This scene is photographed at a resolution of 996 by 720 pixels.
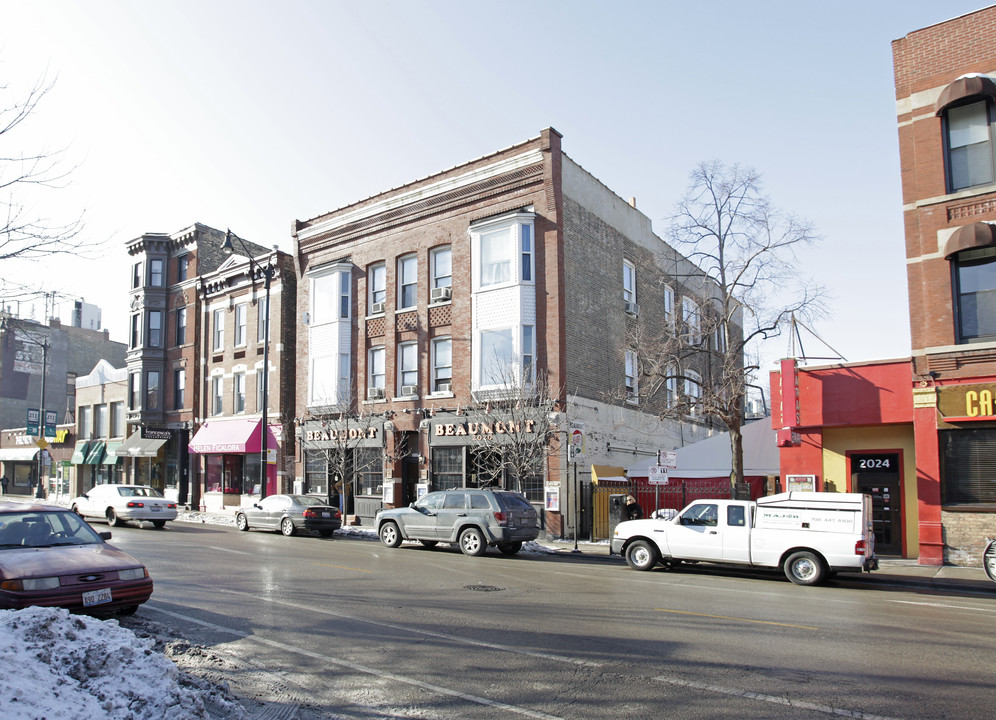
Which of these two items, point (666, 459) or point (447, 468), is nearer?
point (666, 459)

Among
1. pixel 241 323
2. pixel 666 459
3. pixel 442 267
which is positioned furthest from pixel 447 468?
pixel 241 323

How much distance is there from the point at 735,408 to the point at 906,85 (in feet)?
30.5

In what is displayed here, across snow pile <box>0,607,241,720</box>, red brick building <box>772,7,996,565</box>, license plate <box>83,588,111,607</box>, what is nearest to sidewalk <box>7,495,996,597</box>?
red brick building <box>772,7,996,565</box>

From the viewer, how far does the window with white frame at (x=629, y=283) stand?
30.2 m

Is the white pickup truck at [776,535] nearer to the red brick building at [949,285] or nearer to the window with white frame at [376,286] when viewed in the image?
the red brick building at [949,285]

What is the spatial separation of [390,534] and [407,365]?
398 inches

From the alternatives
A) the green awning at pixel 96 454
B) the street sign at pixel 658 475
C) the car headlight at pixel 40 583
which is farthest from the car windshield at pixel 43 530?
the green awning at pixel 96 454

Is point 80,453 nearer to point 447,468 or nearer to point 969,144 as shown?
point 447,468

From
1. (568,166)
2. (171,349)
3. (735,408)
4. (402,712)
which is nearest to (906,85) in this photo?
(735,408)

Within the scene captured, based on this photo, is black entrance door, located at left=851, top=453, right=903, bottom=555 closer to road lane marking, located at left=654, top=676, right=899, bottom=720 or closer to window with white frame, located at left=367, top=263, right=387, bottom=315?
road lane marking, located at left=654, top=676, right=899, bottom=720

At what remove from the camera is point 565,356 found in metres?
25.0

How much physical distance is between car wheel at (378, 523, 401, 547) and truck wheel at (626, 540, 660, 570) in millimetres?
6785

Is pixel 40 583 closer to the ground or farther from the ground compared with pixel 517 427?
closer to the ground

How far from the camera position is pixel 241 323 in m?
36.4
